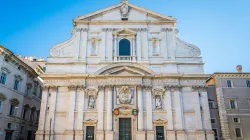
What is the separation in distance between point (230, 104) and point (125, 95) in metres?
14.0

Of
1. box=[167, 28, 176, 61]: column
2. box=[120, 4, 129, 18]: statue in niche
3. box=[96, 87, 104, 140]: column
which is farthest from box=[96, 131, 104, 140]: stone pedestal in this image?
box=[120, 4, 129, 18]: statue in niche

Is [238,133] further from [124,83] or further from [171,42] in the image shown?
[124,83]

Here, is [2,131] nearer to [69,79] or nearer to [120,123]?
[69,79]

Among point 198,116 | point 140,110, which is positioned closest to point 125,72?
point 140,110

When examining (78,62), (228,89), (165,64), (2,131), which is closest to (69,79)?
(78,62)

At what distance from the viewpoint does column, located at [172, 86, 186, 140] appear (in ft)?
72.5

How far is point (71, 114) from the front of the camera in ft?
73.9

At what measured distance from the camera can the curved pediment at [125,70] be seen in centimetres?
2392

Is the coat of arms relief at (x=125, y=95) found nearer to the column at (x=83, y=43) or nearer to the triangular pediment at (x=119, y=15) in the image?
the column at (x=83, y=43)

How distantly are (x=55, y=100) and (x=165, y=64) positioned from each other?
478 inches

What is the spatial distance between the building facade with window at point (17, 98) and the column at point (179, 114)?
675 inches

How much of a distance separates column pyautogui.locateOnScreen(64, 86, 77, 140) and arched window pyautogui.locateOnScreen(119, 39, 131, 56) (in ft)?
21.5

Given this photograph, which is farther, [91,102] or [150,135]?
[91,102]

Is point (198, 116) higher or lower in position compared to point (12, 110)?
lower
